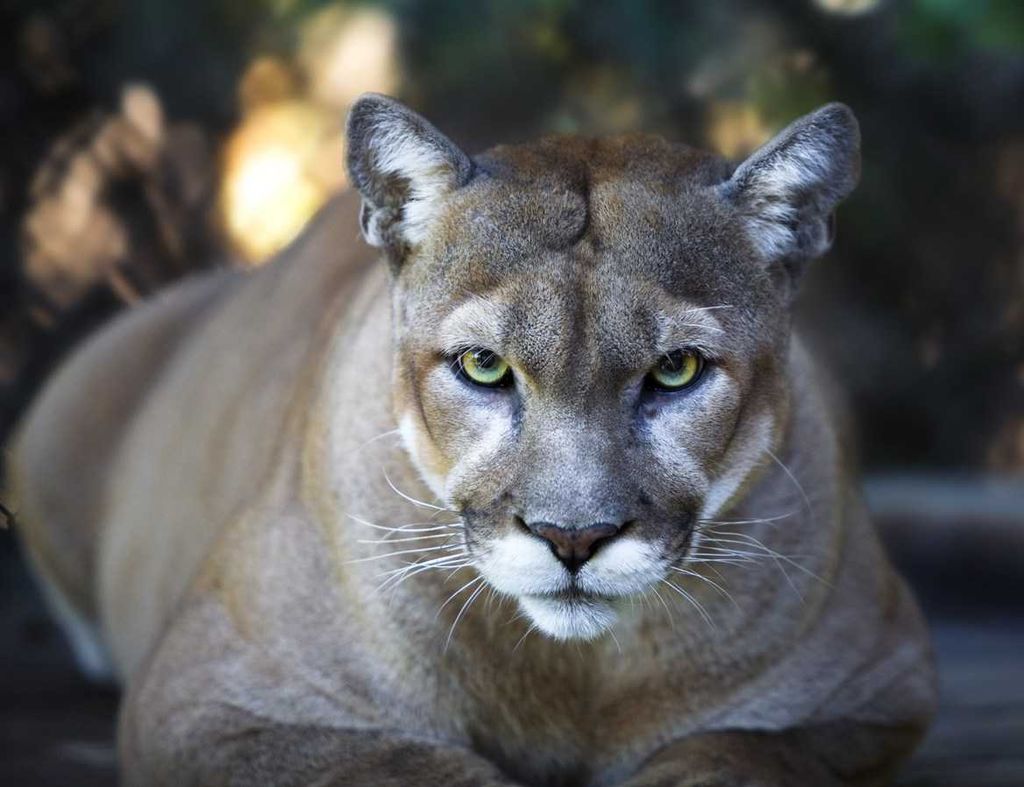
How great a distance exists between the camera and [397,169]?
9.30 feet

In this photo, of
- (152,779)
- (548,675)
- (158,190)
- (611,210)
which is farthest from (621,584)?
(158,190)

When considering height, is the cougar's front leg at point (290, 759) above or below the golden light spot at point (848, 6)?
below

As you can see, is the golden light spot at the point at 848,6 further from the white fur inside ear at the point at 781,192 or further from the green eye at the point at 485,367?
the green eye at the point at 485,367

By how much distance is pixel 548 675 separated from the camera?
9.40 feet

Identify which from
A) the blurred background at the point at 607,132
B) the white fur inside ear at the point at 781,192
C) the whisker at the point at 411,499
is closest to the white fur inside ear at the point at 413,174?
the whisker at the point at 411,499

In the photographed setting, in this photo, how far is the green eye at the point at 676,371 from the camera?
2.61m

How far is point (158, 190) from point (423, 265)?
2.95 m

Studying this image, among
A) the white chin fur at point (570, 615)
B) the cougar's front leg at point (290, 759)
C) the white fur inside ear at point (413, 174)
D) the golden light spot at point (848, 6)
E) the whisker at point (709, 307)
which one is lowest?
the cougar's front leg at point (290, 759)

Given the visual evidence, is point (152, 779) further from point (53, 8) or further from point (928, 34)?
point (928, 34)

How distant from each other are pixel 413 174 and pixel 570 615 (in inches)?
31.8

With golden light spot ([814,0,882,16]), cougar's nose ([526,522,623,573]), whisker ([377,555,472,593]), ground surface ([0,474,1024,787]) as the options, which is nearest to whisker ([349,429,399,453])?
whisker ([377,555,472,593])

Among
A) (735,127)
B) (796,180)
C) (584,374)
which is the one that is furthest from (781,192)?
(735,127)

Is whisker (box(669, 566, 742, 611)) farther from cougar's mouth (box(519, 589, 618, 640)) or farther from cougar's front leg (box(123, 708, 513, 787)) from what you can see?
cougar's front leg (box(123, 708, 513, 787))

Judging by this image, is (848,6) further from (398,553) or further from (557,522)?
(557,522)
